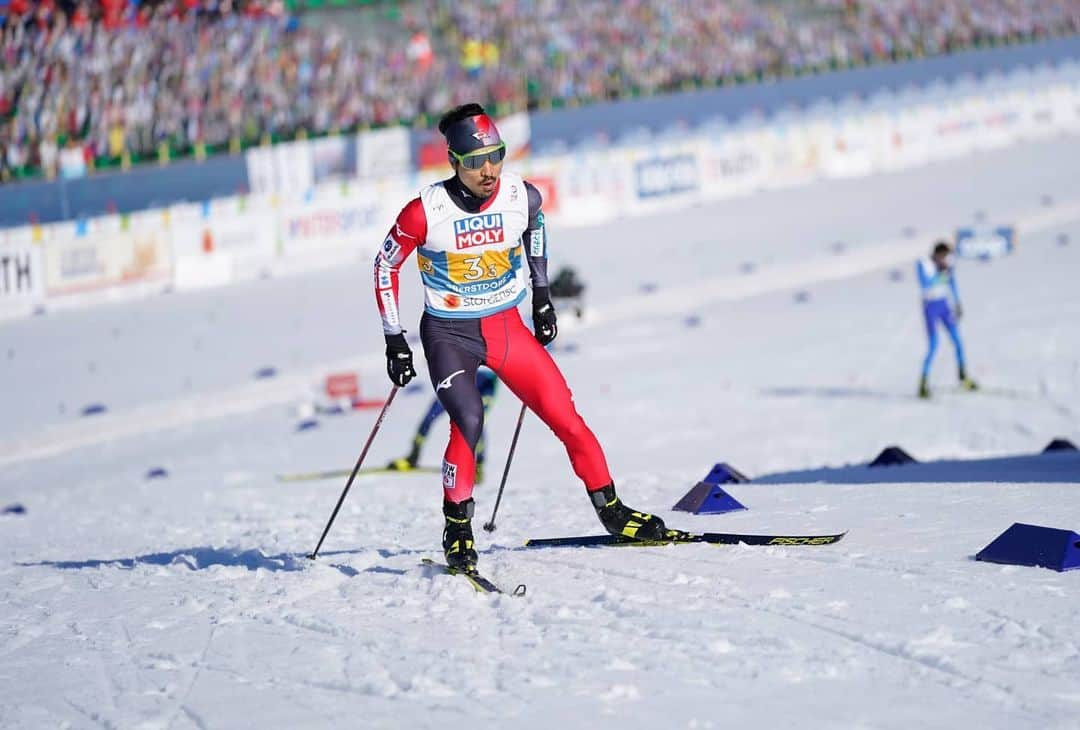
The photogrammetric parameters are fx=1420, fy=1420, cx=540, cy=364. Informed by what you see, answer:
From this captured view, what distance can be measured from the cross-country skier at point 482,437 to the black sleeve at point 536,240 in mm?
4053

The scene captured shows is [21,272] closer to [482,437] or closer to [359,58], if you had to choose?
[482,437]

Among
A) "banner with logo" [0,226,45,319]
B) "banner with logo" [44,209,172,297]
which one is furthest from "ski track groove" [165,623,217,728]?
"banner with logo" [44,209,172,297]

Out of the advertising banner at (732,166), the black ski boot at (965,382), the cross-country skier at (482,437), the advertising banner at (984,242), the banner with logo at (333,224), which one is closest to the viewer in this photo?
the cross-country skier at (482,437)

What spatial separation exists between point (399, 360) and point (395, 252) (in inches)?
20.1

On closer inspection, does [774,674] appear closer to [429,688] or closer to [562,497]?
[429,688]

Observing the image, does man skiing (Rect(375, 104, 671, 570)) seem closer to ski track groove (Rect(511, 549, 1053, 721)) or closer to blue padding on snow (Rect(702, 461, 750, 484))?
ski track groove (Rect(511, 549, 1053, 721))

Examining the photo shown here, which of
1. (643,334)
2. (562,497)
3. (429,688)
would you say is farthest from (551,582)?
(643,334)

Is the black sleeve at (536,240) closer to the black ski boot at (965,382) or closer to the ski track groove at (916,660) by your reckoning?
the ski track groove at (916,660)

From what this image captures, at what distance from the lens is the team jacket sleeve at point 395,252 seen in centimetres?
655

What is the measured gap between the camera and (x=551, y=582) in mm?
6512

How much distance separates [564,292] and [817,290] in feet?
21.7

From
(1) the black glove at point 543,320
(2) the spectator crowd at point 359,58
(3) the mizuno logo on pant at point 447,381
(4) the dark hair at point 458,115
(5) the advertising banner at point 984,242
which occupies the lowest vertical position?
(5) the advertising banner at point 984,242

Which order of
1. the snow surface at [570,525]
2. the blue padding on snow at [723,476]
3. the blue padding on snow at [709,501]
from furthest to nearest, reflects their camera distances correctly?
the blue padding on snow at [723,476] < the blue padding on snow at [709,501] < the snow surface at [570,525]

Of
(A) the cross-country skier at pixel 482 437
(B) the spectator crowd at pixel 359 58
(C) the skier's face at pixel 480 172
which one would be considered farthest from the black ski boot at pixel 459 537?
(B) the spectator crowd at pixel 359 58
